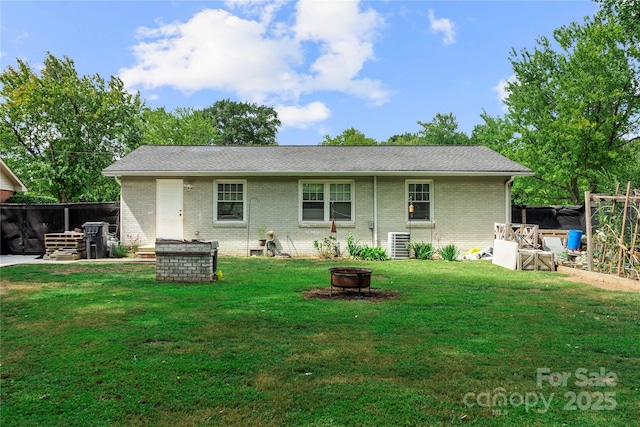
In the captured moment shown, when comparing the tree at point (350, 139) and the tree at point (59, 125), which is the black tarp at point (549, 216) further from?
the tree at point (350, 139)

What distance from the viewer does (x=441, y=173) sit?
1383 cm

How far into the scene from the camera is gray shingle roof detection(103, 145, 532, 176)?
1391cm

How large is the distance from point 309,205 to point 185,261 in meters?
6.61

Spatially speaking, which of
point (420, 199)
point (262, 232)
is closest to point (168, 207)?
point (262, 232)

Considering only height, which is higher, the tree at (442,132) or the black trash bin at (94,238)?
the tree at (442,132)

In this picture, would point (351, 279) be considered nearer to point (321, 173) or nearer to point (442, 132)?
point (321, 173)

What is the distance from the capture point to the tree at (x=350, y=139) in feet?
142

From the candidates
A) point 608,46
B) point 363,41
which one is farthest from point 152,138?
point 608,46

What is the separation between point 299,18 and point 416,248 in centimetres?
825

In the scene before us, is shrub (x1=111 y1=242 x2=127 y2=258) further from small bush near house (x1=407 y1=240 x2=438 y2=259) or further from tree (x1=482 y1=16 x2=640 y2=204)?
tree (x1=482 y1=16 x2=640 y2=204)

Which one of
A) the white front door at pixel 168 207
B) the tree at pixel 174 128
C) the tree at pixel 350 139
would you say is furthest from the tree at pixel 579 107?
the tree at pixel 174 128

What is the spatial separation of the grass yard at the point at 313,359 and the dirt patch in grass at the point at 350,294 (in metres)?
0.24

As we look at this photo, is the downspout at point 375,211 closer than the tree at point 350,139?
Yes

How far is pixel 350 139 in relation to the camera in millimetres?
43188
